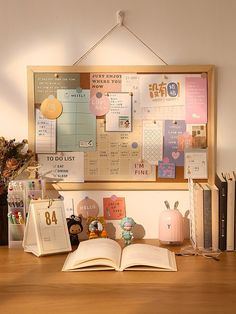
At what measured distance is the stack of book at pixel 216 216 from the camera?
70.7 inches

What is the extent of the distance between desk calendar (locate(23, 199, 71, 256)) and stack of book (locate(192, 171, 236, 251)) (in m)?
0.52

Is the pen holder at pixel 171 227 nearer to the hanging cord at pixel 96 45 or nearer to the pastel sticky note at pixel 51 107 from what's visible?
the pastel sticky note at pixel 51 107

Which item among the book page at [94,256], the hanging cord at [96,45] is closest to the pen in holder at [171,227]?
Answer: the book page at [94,256]

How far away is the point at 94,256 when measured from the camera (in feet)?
5.20

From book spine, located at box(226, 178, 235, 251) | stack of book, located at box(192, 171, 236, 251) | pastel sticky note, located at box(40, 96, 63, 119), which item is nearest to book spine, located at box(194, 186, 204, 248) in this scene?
stack of book, located at box(192, 171, 236, 251)

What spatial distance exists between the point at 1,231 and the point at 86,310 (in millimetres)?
783

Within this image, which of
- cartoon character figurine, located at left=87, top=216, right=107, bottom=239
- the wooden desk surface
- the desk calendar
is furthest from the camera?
cartoon character figurine, located at left=87, top=216, right=107, bottom=239

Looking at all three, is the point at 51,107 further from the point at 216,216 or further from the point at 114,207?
the point at 216,216

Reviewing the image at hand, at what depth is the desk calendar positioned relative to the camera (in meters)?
1.78

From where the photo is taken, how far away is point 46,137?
2010 mm

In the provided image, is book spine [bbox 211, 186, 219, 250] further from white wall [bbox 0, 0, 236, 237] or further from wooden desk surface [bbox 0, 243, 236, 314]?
white wall [bbox 0, 0, 236, 237]

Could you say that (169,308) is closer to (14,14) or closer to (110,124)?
(110,124)

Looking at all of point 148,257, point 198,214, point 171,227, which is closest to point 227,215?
point 198,214

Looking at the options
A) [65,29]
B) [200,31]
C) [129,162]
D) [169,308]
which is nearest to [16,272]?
[169,308]
